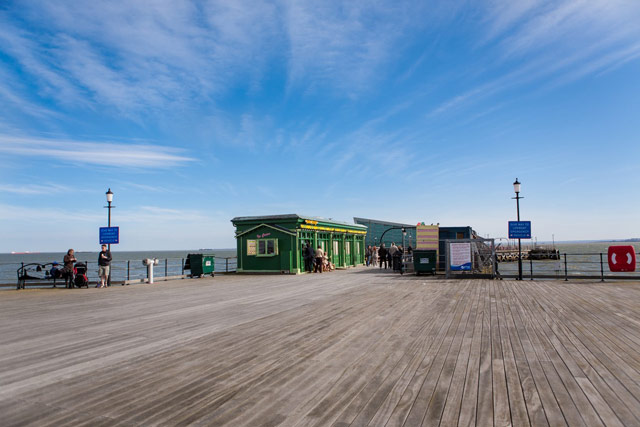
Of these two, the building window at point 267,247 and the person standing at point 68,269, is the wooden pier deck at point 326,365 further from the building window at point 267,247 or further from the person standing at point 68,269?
the building window at point 267,247

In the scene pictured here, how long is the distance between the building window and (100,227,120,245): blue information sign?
700 cm

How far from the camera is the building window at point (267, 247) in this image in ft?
69.8

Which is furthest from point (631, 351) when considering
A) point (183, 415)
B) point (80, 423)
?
point (80, 423)

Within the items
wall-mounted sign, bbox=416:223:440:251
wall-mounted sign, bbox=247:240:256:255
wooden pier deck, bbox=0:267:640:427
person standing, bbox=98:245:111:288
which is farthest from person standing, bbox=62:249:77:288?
wall-mounted sign, bbox=416:223:440:251

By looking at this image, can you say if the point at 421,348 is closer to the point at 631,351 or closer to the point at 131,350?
the point at 631,351

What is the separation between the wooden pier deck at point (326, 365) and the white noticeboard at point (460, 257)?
7534 mm

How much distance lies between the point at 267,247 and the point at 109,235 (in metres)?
7.42

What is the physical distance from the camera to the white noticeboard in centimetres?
1701

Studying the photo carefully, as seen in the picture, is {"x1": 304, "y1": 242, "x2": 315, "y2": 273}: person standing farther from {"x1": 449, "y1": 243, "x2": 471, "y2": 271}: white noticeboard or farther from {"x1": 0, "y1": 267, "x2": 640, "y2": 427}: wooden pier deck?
{"x1": 0, "y1": 267, "x2": 640, "y2": 427}: wooden pier deck

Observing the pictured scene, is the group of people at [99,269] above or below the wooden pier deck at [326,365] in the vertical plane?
above

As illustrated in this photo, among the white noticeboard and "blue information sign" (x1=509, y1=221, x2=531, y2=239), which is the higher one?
"blue information sign" (x1=509, y1=221, x2=531, y2=239)

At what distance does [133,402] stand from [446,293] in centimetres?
952

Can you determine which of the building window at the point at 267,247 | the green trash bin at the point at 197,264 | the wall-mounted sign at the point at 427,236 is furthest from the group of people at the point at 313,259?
the wall-mounted sign at the point at 427,236

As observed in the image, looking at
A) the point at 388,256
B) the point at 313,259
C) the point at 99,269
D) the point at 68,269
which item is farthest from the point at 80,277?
the point at 388,256
